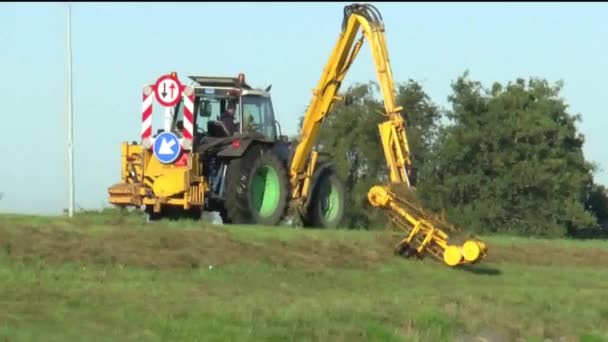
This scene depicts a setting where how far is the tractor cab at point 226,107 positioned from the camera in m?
26.3

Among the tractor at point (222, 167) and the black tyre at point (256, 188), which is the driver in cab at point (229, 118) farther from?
the black tyre at point (256, 188)

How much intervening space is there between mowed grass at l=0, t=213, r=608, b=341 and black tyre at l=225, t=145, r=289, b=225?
236 centimetres

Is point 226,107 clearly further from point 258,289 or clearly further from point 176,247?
point 258,289

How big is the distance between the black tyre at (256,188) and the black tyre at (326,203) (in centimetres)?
135

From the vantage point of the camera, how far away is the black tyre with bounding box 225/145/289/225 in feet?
82.6

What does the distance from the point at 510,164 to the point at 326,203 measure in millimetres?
23376

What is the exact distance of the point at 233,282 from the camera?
18.4 meters

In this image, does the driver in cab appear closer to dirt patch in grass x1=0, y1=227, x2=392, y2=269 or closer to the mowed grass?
the mowed grass

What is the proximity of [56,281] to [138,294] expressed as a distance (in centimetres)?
107

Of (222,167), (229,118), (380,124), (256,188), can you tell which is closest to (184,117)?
(222,167)

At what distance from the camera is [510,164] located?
5062 centimetres

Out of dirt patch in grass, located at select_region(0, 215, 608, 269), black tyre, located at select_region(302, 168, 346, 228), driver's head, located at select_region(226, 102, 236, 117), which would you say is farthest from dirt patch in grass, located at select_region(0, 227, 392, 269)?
black tyre, located at select_region(302, 168, 346, 228)

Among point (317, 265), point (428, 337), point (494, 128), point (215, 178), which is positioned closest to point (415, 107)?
point (494, 128)

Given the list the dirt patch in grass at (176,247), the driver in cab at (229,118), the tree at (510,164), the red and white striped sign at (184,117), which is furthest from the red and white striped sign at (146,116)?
the tree at (510,164)
